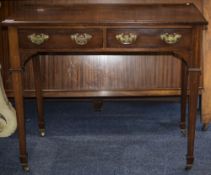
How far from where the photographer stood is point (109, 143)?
198cm

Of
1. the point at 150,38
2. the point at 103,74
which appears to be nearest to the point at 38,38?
the point at 150,38

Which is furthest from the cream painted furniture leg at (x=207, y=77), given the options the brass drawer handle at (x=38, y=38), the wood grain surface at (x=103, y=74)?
the brass drawer handle at (x=38, y=38)

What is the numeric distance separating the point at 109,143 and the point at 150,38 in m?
0.65

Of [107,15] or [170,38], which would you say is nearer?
[170,38]

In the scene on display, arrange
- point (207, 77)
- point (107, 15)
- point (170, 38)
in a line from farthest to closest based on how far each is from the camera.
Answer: point (207, 77)
point (107, 15)
point (170, 38)

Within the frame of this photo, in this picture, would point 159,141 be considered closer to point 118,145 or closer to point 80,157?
point 118,145

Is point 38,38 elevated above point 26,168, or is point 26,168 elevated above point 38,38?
point 38,38

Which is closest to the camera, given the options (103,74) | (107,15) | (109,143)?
(107,15)

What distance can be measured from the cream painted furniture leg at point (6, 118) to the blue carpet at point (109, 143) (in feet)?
0.14

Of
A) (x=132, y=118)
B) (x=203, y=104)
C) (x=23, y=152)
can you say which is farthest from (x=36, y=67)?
(x=203, y=104)

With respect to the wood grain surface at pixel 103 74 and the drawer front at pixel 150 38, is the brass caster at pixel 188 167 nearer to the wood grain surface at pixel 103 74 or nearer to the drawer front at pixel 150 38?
the drawer front at pixel 150 38

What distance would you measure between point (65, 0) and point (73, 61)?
34cm

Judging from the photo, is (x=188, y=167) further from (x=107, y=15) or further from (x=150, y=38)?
(x=107, y=15)

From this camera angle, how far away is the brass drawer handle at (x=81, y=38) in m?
1.54
